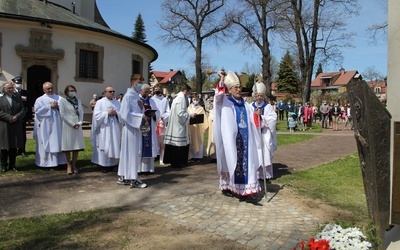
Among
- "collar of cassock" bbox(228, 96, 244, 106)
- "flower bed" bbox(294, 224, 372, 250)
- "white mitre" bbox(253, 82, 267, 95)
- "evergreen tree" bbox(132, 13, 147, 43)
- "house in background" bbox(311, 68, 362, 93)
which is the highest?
"evergreen tree" bbox(132, 13, 147, 43)

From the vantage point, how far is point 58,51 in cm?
2056

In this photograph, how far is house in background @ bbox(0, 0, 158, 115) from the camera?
19359 mm

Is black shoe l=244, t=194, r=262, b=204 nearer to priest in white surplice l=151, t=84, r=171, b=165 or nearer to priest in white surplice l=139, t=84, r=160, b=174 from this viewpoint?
priest in white surplice l=139, t=84, r=160, b=174

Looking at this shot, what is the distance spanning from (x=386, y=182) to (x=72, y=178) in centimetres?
643

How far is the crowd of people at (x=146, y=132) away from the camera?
6410 mm

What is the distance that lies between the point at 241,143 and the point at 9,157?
5515 mm

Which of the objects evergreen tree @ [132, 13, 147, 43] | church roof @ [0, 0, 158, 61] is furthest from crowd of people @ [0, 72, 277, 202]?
evergreen tree @ [132, 13, 147, 43]

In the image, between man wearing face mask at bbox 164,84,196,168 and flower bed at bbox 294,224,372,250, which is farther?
man wearing face mask at bbox 164,84,196,168

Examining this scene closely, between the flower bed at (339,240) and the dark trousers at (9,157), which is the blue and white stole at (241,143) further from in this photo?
the dark trousers at (9,157)

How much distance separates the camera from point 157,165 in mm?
10133

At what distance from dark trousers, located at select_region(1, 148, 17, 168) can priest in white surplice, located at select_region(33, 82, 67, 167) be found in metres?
0.57

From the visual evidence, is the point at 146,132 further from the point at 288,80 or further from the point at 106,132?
the point at 288,80

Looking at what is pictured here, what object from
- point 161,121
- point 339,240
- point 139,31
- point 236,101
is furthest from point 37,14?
point 139,31

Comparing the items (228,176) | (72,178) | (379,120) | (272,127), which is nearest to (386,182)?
(379,120)
